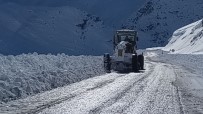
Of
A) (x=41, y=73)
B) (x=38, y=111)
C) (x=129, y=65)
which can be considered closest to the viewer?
(x=38, y=111)

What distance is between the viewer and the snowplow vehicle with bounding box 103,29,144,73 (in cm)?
3338

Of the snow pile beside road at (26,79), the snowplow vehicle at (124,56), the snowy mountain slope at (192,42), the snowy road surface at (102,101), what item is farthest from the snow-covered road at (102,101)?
the snowy mountain slope at (192,42)

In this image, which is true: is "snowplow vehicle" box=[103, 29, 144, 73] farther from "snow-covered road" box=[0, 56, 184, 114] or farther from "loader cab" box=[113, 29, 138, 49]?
"snow-covered road" box=[0, 56, 184, 114]

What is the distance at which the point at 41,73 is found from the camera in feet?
71.0

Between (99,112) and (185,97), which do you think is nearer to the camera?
(99,112)

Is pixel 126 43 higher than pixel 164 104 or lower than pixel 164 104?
higher

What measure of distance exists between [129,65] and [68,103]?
19.4 meters

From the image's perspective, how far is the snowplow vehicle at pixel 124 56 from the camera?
3338 cm

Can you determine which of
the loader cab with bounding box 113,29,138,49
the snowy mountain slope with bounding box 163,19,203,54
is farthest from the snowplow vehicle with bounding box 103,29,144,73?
the snowy mountain slope with bounding box 163,19,203,54

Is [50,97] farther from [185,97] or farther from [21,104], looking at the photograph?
[185,97]

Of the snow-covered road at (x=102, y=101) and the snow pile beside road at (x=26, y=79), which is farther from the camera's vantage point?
the snow pile beside road at (x=26, y=79)

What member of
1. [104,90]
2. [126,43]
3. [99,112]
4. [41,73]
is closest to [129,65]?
[126,43]

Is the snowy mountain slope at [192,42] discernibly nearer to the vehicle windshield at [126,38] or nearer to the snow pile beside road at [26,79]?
the vehicle windshield at [126,38]

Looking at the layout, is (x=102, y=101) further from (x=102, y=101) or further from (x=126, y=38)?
(x=126, y=38)
